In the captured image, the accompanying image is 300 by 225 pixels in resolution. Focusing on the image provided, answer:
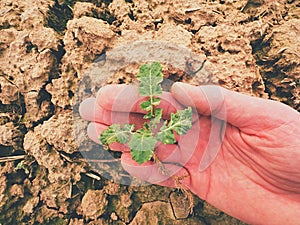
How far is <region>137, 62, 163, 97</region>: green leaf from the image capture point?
2320 mm

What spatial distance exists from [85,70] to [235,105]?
126 centimetres

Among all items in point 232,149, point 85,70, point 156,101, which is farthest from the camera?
point 85,70

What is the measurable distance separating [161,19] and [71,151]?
4.54 feet

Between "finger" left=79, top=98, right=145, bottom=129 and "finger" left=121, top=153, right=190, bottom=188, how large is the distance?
0.90ft

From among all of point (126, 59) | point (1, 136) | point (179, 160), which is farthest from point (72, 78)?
point (179, 160)

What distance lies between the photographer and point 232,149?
2566 mm

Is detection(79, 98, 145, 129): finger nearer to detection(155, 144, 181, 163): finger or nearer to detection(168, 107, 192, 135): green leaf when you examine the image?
detection(155, 144, 181, 163): finger

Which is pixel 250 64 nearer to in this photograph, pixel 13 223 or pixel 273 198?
pixel 273 198

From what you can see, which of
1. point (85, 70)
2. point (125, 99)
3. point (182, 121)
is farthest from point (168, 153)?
point (85, 70)

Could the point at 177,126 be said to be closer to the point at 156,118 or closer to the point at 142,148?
the point at 156,118

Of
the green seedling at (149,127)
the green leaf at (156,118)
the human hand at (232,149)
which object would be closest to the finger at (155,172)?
the human hand at (232,149)

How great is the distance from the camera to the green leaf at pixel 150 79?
2320 millimetres

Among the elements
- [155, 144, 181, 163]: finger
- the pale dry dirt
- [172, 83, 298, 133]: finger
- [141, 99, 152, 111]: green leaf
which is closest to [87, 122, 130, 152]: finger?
the pale dry dirt

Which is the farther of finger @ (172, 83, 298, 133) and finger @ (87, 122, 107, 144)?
finger @ (87, 122, 107, 144)
